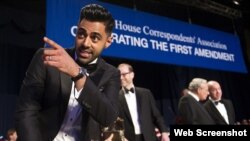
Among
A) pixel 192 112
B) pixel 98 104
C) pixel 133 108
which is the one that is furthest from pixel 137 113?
pixel 98 104

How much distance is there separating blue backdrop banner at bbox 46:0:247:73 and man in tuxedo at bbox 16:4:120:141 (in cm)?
289

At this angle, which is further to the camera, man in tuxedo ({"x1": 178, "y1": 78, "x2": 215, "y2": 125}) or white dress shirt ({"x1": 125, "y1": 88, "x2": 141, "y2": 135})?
man in tuxedo ({"x1": 178, "y1": 78, "x2": 215, "y2": 125})

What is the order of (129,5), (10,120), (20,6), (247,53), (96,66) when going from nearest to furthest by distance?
(96,66) < (10,120) < (20,6) < (129,5) < (247,53)

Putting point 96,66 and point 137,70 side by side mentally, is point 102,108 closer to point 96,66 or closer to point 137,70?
point 96,66

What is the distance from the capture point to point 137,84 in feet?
24.2

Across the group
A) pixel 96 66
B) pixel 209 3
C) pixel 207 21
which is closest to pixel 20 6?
pixel 209 3

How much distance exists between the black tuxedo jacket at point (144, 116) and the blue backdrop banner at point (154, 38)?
3.04 feet

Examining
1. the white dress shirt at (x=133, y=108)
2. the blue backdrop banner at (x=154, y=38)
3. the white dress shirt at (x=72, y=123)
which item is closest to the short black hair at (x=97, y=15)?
the white dress shirt at (x=72, y=123)

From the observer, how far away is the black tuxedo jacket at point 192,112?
409 cm

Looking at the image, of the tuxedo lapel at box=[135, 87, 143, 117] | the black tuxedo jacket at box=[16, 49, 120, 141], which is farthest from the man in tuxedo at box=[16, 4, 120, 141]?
the tuxedo lapel at box=[135, 87, 143, 117]

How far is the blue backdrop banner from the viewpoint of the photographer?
4193mm

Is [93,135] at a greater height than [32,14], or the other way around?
[32,14]

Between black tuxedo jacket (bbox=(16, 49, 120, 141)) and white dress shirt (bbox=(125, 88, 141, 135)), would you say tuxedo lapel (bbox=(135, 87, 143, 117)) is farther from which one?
black tuxedo jacket (bbox=(16, 49, 120, 141))

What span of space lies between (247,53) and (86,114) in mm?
8302
